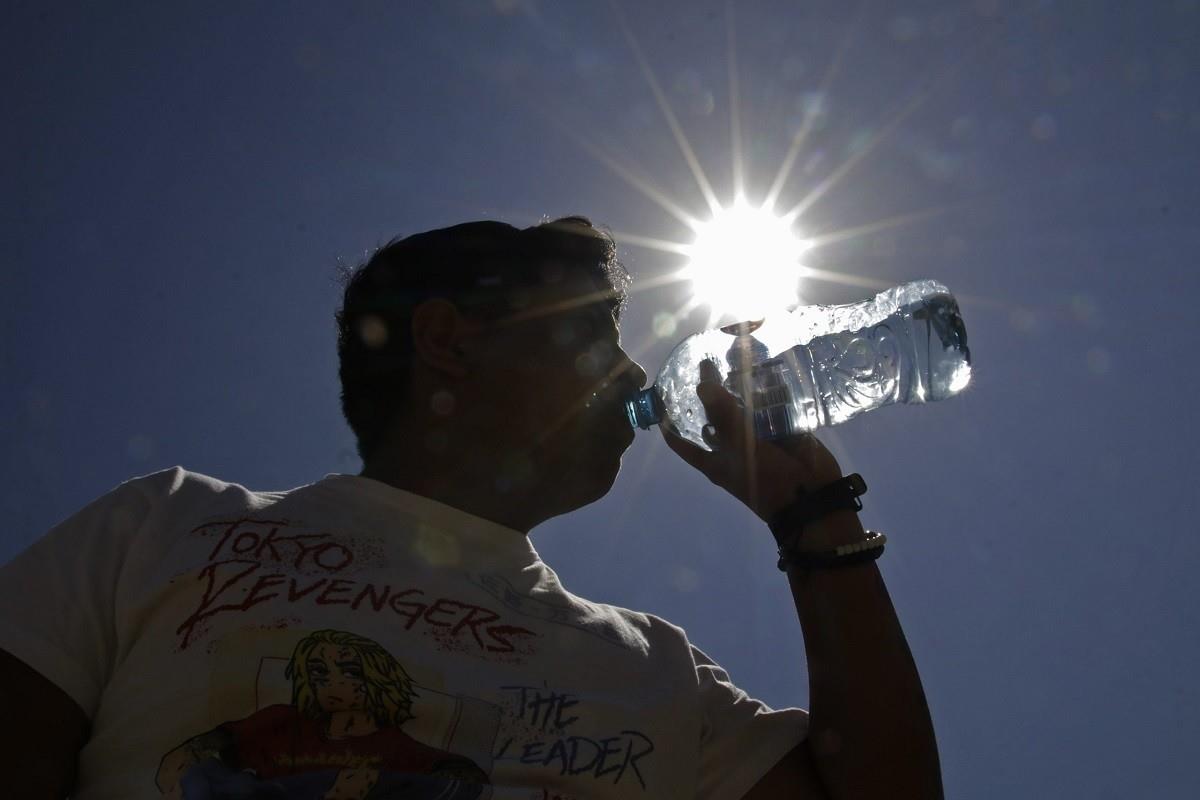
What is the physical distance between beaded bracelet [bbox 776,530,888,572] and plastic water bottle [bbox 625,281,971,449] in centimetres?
123

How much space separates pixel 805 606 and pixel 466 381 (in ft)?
3.24

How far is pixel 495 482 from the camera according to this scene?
2.17m

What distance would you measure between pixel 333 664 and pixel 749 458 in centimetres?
110

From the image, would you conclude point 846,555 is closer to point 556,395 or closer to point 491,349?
point 556,395

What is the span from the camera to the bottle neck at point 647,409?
263 cm

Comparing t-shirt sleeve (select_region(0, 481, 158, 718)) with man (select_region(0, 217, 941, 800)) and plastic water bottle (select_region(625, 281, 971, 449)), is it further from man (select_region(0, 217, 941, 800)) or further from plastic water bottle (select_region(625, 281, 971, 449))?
plastic water bottle (select_region(625, 281, 971, 449))

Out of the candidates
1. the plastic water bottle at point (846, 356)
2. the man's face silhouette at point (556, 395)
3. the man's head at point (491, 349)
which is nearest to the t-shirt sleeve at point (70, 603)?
the man's head at point (491, 349)

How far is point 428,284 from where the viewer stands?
8.32ft

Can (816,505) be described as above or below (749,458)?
below

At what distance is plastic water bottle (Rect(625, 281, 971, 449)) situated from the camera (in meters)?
3.30

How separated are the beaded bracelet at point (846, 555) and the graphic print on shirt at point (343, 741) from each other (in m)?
0.78

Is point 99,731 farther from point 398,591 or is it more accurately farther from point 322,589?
point 398,591

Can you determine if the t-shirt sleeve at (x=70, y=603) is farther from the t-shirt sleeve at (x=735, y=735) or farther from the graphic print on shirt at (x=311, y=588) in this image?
the t-shirt sleeve at (x=735, y=735)

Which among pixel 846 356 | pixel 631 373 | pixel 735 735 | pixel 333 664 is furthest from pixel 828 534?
pixel 846 356
